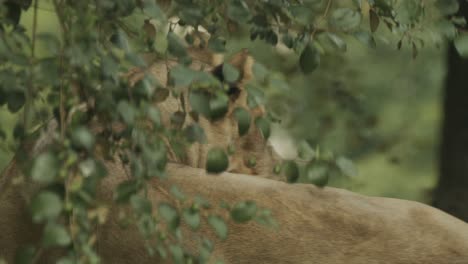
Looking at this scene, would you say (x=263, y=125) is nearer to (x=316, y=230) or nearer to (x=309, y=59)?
(x=309, y=59)

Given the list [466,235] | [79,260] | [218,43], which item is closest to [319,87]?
[466,235]

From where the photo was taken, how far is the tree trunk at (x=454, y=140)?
15.1 feet

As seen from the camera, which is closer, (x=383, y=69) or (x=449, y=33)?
(x=449, y=33)

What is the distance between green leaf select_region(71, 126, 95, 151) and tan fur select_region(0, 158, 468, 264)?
901mm

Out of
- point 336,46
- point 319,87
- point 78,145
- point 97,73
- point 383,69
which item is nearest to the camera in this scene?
point 78,145

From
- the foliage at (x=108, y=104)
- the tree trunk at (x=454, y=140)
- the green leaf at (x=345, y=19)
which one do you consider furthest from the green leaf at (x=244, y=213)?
the tree trunk at (x=454, y=140)

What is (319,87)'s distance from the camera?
22.0ft

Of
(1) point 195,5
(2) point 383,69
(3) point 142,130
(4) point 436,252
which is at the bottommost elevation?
(2) point 383,69

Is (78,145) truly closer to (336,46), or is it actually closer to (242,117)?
(242,117)

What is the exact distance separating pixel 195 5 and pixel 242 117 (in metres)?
0.30

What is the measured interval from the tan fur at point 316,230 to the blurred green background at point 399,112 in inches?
170

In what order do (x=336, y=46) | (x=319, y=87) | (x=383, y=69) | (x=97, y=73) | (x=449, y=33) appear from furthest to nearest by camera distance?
1. (x=383, y=69)
2. (x=319, y=87)
3. (x=449, y=33)
4. (x=336, y=46)
5. (x=97, y=73)

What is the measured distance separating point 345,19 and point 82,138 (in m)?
0.75

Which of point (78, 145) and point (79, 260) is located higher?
point (78, 145)
